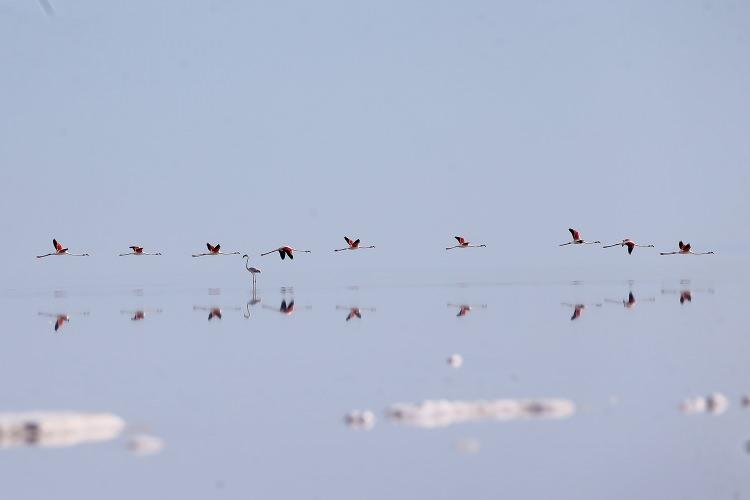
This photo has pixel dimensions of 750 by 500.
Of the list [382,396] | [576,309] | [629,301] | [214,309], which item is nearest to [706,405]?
[382,396]

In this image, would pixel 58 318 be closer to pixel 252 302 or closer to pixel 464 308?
pixel 252 302

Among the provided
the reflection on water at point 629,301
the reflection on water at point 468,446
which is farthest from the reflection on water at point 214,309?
the reflection on water at point 468,446

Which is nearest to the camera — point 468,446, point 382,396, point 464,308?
point 468,446

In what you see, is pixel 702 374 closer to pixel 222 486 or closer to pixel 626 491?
pixel 626 491

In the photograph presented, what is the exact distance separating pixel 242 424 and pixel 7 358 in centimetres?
840

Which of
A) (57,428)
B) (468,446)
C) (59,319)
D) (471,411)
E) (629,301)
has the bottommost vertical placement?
(468,446)

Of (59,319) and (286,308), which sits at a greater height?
(286,308)

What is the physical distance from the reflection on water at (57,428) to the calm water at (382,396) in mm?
256

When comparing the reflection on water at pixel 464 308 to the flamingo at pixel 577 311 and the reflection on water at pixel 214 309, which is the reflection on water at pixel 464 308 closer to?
the flamingo at pixel 577 311

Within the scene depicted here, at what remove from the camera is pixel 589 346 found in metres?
21.1

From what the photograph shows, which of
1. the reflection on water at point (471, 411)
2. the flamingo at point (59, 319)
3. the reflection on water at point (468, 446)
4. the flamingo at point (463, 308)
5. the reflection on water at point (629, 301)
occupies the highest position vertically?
the reflection on water at point (629, 301)

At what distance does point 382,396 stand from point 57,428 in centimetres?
425

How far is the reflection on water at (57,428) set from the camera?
13992mm

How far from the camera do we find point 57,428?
14.5m
